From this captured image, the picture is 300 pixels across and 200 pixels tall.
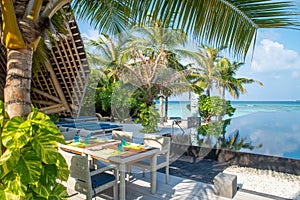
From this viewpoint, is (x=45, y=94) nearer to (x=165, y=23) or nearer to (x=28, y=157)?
(x=28, y=157)

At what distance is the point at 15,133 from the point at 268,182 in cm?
326

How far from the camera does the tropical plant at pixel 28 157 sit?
1.18 m

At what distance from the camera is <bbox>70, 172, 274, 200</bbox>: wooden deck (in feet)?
8.67

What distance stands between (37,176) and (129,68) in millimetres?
8219

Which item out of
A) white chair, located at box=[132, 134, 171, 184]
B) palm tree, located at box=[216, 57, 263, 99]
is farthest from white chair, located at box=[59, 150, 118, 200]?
palm tree, located at box=[216, 57, 263, 99]

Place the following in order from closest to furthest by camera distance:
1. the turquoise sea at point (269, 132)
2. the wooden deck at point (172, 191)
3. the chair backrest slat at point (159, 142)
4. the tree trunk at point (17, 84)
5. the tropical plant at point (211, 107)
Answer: the tree trunk at point (17, 84) → the wooden deck at point (172, 191) → the chair backrest slat at point (159, 142) → the turquoise sea at point (269, 132) → the tropical plant at point (211, 107)

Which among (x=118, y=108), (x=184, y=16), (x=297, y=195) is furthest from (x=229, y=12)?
(x=118, y=108)

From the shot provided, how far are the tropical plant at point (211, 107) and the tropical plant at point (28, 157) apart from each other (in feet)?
32.1

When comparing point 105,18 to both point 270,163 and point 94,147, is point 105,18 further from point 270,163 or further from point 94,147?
point 270,163

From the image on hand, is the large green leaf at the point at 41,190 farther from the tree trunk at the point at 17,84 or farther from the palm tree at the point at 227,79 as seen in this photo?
the palm tree at the point at 227,79

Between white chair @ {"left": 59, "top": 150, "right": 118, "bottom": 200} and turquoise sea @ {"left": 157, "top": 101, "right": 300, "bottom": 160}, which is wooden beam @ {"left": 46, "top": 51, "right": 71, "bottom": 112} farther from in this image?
white chair @ {"left": 59, "top": 150, "right": 118, "bottom": 200}

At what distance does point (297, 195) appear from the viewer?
2.73 metres

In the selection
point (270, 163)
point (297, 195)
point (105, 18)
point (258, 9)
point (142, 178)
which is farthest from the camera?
point (270, 163)

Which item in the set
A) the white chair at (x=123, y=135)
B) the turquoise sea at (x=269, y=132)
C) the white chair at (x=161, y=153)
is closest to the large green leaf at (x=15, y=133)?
the white chair at (x=161, y=153)
